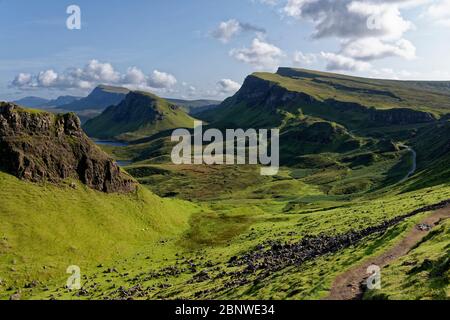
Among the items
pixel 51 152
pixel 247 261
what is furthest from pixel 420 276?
pixel 51 152

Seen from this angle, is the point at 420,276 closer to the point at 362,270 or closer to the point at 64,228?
the point at 362,270

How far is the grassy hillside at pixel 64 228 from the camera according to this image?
3211 inches

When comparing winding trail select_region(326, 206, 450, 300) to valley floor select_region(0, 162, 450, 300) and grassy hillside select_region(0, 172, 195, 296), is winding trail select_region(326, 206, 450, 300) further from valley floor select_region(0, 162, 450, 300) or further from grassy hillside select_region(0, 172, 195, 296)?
grassy hillside select_region(0, 172, 195, 296)

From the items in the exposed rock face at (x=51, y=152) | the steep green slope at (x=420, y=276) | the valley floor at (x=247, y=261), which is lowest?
the valley floor at (x=247, y=261)

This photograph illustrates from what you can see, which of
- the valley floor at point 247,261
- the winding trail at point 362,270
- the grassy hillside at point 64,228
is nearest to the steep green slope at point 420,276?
the valley floor at point 247,261

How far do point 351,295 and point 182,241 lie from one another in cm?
6995

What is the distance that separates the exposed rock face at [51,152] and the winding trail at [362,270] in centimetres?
8096

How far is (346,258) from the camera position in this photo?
167 feet

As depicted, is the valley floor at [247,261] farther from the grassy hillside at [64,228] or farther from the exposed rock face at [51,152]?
the exposed rock face at [51,152]

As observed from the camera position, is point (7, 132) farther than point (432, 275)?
Yes

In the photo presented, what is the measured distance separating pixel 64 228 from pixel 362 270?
231 feet

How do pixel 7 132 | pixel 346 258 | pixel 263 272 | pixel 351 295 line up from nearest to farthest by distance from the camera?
pixel 351 295
pixel 346 258
pixel 263 272
pixel 7 132
